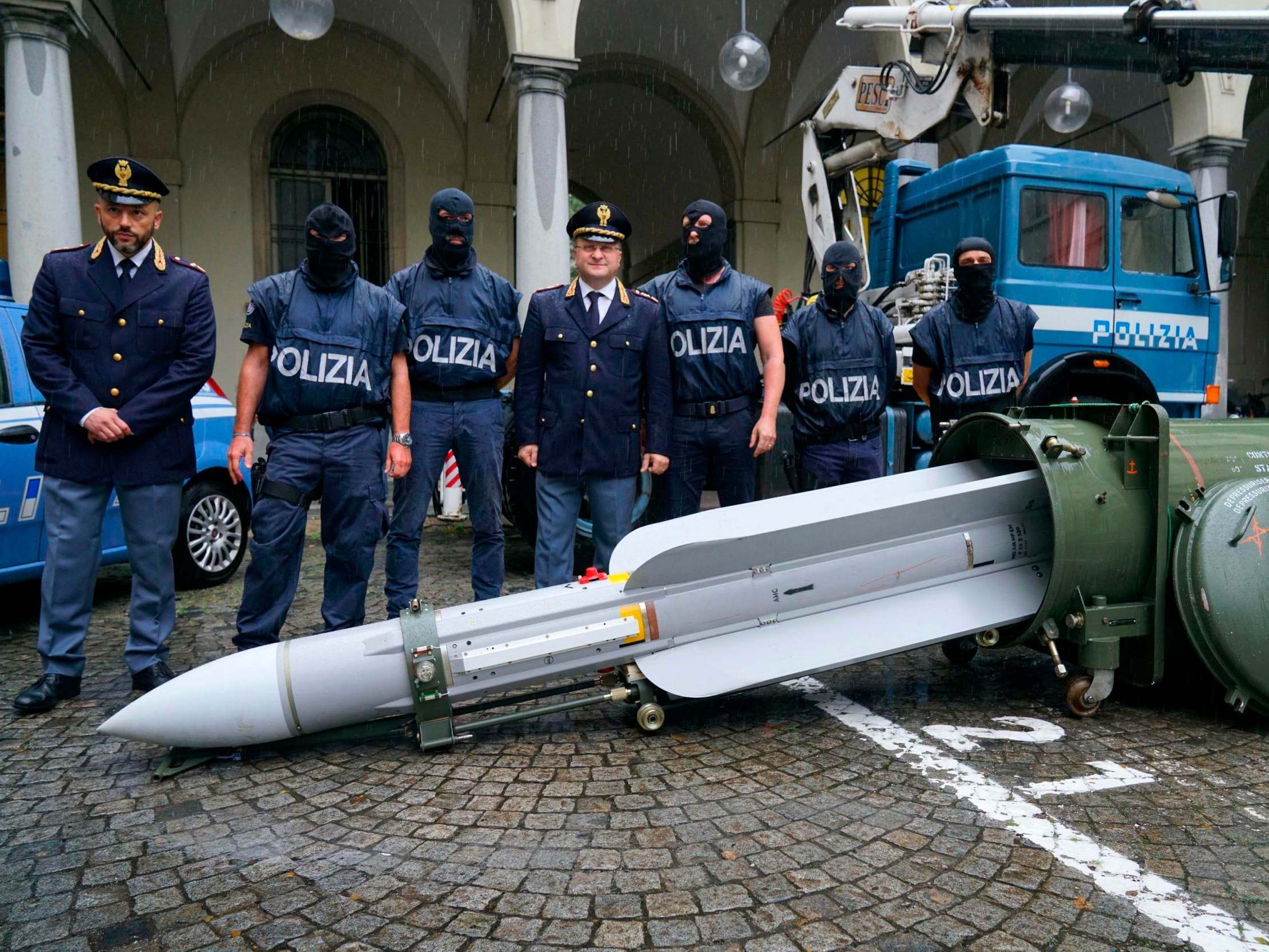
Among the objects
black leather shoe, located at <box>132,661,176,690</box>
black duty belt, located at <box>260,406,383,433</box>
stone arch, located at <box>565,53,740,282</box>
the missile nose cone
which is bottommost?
black leather shoe, located at <box>132,661,176,690</box>

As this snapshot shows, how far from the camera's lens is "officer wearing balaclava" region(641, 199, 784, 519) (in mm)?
4211

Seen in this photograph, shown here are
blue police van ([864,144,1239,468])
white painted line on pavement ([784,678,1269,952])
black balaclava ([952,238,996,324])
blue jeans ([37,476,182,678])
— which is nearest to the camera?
white painted line on pavement ([784,678,1269,952])

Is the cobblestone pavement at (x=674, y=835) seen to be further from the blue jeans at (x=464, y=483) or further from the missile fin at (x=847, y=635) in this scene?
the blue jeans at (x=464, y=483)

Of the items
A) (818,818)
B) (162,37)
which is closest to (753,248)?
(162,37)

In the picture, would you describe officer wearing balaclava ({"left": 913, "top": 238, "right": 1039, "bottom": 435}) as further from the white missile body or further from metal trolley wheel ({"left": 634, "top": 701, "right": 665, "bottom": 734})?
metal trolley wheel ({"left": 634, "top": 701, "right": 665, "bottom": 734})

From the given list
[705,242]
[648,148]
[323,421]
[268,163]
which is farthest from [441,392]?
[648,148]

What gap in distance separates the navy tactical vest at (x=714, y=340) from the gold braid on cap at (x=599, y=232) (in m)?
0.41

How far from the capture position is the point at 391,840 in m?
2.60

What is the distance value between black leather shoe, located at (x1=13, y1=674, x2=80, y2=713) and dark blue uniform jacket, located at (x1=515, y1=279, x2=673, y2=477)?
6.53ft

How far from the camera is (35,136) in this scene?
7941 mm

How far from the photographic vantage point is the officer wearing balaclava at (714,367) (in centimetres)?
421

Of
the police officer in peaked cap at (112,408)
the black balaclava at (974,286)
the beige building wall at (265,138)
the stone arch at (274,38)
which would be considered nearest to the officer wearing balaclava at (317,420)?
the police officer in peaked cap at (112,408)

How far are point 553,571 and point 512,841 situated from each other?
157cm

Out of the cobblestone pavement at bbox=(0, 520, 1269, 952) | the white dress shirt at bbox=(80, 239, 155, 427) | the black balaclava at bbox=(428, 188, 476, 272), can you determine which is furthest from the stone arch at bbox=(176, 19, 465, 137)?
the cobblestone pavement at bbox=(0, 520, 1269, 952)
